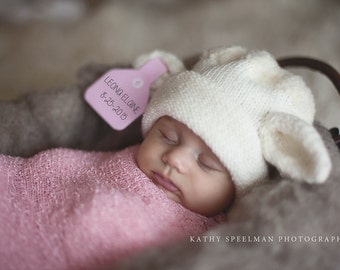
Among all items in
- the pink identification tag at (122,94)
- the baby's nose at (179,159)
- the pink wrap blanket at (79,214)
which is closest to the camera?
the pink wrap blanket at (79,214)

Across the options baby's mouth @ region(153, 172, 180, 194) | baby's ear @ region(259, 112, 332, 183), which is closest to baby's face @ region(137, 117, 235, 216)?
baby's mouth @ region(153, 172, 180, 194)

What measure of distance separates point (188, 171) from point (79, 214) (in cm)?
23

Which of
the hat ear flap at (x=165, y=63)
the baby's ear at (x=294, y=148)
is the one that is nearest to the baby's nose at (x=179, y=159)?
the baby's ear at (x=294, y=148)

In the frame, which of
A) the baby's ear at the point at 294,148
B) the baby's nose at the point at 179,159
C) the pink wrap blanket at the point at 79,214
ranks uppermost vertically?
the baby's ear at the point at 294,148

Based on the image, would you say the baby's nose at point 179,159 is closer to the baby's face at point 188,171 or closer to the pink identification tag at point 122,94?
the baby's face at point 188,171

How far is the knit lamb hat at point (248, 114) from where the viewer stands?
84 centimetres

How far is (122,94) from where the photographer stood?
1113mm

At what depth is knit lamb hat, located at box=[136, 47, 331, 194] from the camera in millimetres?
837

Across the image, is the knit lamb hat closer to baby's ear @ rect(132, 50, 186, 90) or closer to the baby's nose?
the baby's nose

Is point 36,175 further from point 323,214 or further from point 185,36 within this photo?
point 185,36

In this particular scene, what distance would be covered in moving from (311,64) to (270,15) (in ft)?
2.09

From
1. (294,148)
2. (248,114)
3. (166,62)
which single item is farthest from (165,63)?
(294,148)

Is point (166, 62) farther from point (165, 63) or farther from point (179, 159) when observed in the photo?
point (179, 159)

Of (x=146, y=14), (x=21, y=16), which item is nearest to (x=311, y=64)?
(x=146, y=14)
